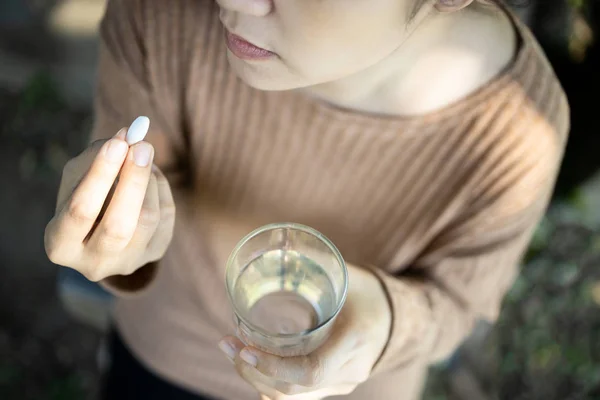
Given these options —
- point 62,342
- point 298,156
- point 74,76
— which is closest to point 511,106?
point 298,156

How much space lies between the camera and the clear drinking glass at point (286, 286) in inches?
20.4

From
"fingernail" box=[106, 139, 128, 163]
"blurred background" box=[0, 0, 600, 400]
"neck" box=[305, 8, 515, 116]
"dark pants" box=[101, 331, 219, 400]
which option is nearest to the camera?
"fingernail" box=[106, 139, 128, 163]

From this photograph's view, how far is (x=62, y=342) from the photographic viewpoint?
143 centimetres

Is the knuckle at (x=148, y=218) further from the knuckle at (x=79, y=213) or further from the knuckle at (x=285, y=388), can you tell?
the knuckle at (x=285, y=388)

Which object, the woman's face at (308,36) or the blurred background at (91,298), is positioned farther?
the blurred background at (91,298)

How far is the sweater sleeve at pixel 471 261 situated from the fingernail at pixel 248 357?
20 centimetres

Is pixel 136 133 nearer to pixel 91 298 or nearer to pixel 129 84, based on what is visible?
pixel 129 84

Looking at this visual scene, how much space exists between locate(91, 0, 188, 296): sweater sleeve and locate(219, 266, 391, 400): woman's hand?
0.32 meters

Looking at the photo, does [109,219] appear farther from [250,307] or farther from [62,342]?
[62,342]

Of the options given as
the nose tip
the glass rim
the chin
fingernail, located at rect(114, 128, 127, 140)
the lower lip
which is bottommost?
the glass rim

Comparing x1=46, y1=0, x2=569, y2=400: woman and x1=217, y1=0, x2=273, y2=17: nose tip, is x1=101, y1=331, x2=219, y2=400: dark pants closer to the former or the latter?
x1=46, y1=0, x2=569, y2=400: woman

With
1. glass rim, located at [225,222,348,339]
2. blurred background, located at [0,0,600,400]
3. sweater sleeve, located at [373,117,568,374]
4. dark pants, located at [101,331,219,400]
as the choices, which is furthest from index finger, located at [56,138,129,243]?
blurred background, located at [0,0,600,400]

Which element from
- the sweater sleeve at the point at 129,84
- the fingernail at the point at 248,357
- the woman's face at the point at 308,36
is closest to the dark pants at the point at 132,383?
the sweater sleeve at the point at 129,84

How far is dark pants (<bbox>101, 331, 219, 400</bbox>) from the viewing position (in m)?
0.97
